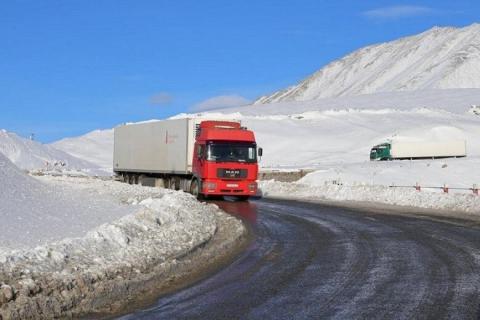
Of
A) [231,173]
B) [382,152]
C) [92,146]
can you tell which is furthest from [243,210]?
[92,146]

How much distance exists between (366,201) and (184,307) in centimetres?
2512

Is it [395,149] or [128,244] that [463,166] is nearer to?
Answer: [395,149]

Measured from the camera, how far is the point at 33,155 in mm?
80750

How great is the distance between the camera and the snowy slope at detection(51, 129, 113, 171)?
11212 cm

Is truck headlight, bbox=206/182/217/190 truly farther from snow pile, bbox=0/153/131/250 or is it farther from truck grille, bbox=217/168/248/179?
snow pile, bbox=0/153/131/250

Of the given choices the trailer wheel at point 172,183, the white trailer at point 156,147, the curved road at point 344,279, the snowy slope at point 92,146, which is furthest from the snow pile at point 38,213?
the snowy slope at point 92,146

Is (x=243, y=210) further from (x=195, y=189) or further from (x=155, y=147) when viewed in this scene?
(x=155, y=147)

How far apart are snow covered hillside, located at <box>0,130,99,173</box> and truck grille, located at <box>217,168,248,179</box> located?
43.7m

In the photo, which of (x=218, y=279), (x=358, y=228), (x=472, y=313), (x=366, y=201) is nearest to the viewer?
(x=472, y=313)

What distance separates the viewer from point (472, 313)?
8.12 meters

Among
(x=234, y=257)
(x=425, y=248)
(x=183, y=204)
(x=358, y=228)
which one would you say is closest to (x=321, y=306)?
(x=234, y=257)

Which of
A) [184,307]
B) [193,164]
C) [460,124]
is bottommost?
[184,307]

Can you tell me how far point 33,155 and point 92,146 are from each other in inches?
1669

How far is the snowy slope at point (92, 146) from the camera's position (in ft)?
368
